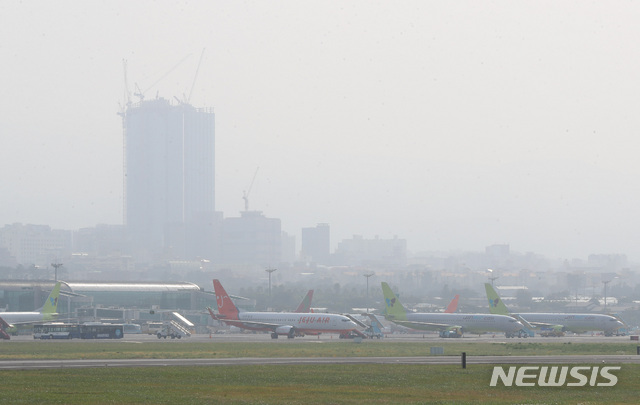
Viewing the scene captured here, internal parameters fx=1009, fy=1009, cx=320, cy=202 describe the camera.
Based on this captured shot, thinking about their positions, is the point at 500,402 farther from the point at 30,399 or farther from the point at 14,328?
the point at 14,328

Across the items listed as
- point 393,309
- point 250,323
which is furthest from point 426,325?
point 250,323

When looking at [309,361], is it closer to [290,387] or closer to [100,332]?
[290,387]

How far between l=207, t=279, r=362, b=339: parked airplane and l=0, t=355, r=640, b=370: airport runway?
56691 millimetres

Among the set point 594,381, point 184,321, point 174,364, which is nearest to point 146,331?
point 184,321

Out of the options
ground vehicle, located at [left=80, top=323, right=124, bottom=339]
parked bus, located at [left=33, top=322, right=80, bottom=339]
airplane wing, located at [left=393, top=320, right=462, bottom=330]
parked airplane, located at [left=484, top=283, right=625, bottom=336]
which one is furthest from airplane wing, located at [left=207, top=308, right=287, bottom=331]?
parked airplane, located at [left=484, top=283, right=625, bottom=336]

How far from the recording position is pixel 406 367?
2906 inches

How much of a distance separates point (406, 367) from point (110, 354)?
31317 mm

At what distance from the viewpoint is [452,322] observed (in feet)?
515

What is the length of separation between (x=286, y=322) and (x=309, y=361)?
65976 millimetres

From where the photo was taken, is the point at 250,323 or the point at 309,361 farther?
the point at 250,323

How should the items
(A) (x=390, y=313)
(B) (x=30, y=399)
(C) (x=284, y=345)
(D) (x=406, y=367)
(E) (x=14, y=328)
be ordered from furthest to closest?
(A) (x=390, y=313) < (E) (x=14, y=328) < (C) (x=284, y=345) < (D) (x=406, y=367) < (B) (x=30, y=399)

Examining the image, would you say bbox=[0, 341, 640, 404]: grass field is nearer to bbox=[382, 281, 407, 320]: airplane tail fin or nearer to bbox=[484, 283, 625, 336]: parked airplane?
bbox=[382, 281, 407, 320]: airplane tail fin

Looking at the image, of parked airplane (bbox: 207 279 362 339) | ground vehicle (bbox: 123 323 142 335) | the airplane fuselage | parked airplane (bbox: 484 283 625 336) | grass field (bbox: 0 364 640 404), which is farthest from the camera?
parked airplane (bbox: 484 283 625 336)

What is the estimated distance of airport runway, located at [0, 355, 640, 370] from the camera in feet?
248
